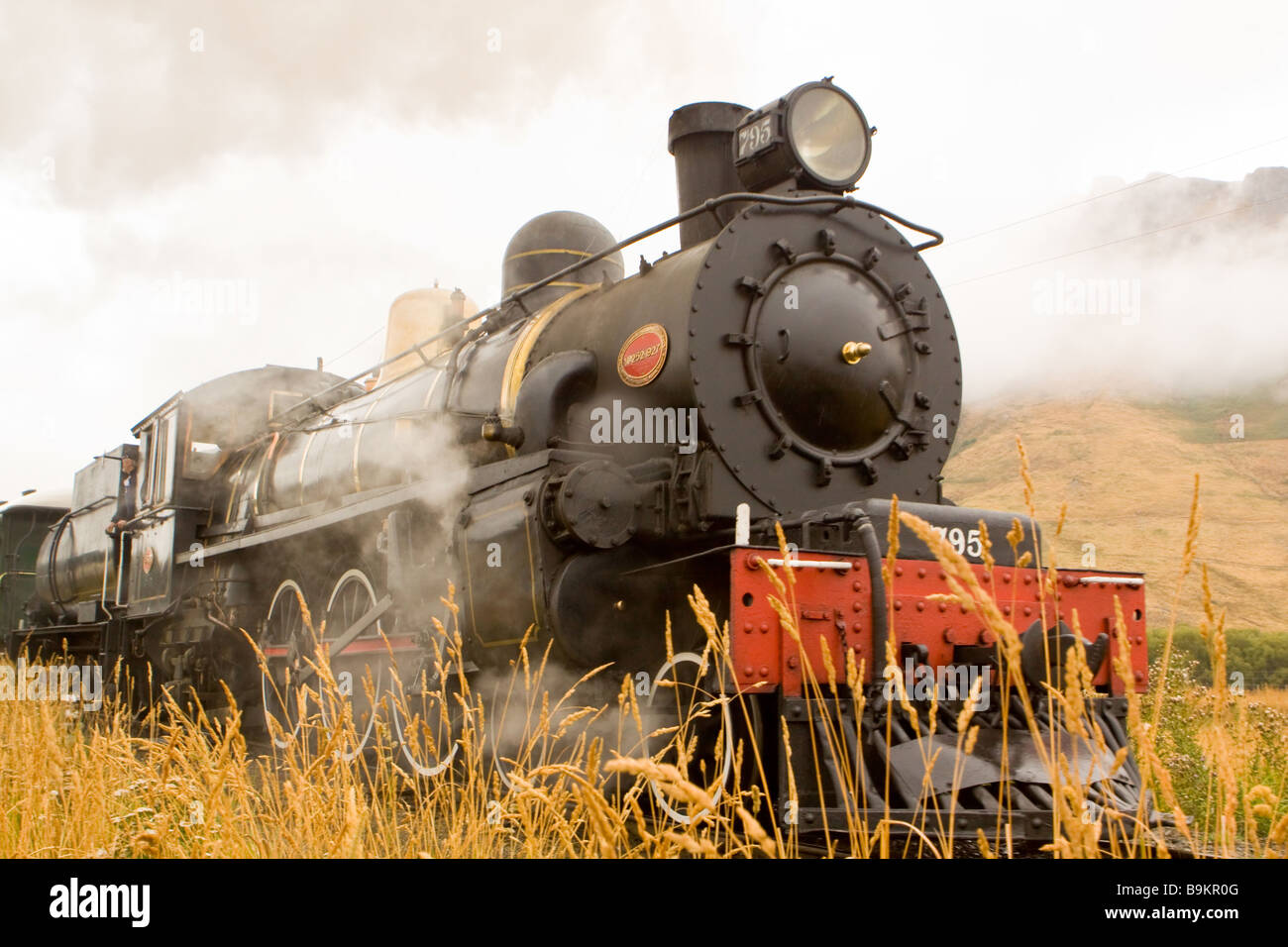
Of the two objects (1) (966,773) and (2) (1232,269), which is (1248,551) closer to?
(1) (966,773)

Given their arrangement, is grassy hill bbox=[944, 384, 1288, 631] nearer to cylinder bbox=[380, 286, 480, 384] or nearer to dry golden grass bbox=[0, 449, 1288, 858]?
cylinder bbox=[380, 286, 480, 384]

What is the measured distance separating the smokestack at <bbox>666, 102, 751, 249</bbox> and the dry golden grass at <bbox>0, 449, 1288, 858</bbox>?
255 centimetres

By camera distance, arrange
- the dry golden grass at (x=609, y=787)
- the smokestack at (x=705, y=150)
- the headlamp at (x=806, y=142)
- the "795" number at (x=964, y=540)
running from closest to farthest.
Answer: the dry golden grass at (x=609, y=787) < the "795" number at (x=964, y=540) < the headlamp at (x=806, y=142) < the smokestack at (x=705, y=150)

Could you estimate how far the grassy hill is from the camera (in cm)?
3162

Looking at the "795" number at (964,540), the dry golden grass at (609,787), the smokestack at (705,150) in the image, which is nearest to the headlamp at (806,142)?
the smokestack at (705,150)

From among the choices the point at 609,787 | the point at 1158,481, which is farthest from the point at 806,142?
the point at 1158,481

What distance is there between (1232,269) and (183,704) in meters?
79.2

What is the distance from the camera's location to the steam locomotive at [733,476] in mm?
3465

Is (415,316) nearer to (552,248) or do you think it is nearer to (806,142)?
(552,248)

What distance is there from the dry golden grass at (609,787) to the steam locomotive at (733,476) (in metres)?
0.15

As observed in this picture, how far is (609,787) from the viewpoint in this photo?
13.8 ft

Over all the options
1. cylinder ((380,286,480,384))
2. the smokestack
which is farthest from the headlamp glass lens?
cylinder ((380,286,480,384))

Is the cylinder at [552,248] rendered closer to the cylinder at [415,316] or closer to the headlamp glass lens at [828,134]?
the headlamp glass lens at [828,134]
